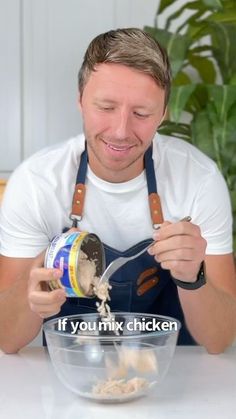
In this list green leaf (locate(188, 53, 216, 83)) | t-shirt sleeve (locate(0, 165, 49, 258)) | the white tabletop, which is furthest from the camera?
green leaf (locate(188, 53, 216, 83))

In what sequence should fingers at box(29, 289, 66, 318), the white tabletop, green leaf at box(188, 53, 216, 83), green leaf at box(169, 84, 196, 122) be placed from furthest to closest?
1. green leaf at box(188, 53, 216, 83)
2. green leaf at box(169, 84, 196, 122)
3. fingers at box(29, 289, 66, 318)
4. the white tabletop

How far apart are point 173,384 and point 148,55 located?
57 cm

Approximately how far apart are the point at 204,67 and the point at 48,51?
554 mm

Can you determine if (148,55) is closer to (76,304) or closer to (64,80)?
(76,304)

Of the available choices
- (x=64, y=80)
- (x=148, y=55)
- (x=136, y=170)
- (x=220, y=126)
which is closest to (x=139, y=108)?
(x=148, y=55)

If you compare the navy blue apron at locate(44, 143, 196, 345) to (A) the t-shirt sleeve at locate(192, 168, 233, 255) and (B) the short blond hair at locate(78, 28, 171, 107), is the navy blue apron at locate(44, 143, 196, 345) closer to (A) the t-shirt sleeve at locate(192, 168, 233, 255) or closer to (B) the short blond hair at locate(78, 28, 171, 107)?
(A) the t-shirt sleeve at locate(192, 168, 233, 255)

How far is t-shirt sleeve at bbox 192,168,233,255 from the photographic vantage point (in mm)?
1450

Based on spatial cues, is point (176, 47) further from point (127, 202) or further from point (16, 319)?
point (16, 319)

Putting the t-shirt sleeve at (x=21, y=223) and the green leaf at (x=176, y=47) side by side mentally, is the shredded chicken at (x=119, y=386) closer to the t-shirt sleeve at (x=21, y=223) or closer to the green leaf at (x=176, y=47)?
the t-shirt sleeve at (x=21, y=223)

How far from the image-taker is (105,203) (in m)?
1.48

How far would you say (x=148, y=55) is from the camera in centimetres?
131

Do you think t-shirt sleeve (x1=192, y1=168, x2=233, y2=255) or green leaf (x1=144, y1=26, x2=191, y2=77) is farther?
green leaf (x1=144, y1=26, x2=191, y2=77)

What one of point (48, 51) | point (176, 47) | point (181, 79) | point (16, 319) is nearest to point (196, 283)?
point (16, 319)

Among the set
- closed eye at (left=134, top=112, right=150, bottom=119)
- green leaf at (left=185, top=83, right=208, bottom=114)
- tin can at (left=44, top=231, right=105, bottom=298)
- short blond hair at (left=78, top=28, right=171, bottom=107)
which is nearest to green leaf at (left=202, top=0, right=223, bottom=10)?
green leaf at (left=185, top=83, right=208, bottom=114)
